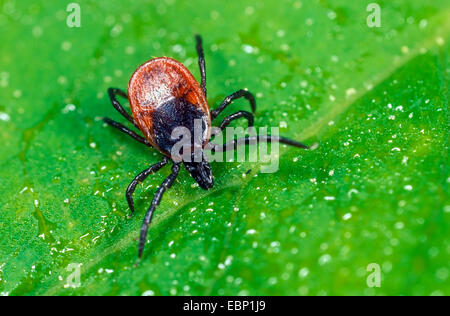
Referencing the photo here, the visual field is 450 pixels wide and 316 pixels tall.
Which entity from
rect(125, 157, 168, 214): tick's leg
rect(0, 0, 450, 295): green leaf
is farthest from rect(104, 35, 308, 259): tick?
rect(0, 0, 450, 295): green leaf

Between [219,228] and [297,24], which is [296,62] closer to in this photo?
[297,24]

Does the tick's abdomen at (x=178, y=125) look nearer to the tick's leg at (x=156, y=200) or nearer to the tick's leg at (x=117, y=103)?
the tick's leg at (x=156, y=200)

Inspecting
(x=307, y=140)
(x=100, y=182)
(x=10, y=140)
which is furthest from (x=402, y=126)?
(x=10, y=140)

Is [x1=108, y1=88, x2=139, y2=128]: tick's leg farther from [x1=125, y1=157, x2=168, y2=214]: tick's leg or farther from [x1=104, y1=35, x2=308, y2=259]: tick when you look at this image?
[x1=125, y1=157, x2=168, y2=214]: tick's leg

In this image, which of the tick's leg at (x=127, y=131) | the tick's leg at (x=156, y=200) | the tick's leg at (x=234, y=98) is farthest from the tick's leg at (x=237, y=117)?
the tick's leg at (x=127, y=131)

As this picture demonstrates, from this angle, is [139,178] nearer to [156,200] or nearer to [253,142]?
[156,200]

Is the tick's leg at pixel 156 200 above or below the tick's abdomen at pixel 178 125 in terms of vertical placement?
below

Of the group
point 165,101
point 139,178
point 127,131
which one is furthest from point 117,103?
point 139,178
